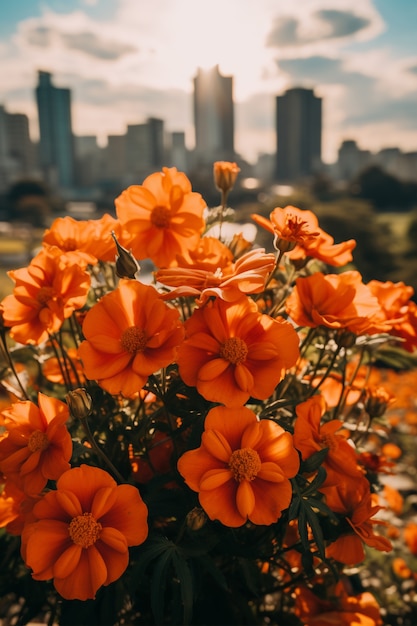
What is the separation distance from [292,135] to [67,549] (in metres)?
56.7

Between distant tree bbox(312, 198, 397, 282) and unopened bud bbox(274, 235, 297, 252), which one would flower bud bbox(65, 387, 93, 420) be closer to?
unopened bud bbox(274, 235, 297, 252)

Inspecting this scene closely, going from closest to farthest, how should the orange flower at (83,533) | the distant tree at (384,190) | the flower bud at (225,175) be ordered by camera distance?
the orange flower at (83,533)
the flower bud at (225,175)
the distant tree at (384,190)

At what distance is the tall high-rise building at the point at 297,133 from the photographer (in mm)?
53094

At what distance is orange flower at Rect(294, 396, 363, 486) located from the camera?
640 millimetres

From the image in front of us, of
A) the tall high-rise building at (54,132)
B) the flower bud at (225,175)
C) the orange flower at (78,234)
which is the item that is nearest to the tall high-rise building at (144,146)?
the tall high-rise building at (54,132)

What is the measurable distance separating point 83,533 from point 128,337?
20cm

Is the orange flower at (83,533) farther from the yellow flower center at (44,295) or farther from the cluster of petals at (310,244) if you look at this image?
the cluster of petals at (310,244)

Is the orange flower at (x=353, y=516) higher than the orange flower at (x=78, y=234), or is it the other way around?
the orange flower at (x=78, y=234)

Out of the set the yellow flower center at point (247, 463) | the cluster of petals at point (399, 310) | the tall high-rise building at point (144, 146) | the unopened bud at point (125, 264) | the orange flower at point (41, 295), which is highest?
the tall high-rise building at point (144, 146)

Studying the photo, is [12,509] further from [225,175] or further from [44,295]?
[225,175]

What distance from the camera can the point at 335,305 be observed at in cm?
71

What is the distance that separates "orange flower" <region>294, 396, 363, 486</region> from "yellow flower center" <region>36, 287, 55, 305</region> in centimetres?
32

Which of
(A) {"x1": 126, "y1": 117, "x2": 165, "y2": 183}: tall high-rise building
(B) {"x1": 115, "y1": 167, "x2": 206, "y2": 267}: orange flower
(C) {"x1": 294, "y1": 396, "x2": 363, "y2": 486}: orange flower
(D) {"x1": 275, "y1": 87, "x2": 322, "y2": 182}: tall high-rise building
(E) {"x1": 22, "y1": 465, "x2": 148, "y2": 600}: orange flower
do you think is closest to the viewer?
(E) {"x1": 22, "y1": 465, "x2": 148, "y2": 600}: orange flower

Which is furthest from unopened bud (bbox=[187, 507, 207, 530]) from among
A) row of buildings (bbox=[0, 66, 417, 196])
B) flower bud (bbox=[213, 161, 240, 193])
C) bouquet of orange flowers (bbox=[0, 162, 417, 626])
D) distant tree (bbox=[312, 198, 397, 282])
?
row of buildings (bbox=[0, 66, 417, 196])
